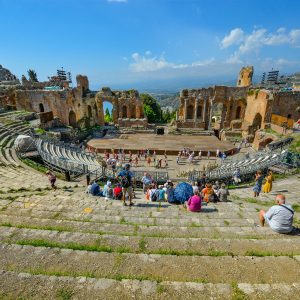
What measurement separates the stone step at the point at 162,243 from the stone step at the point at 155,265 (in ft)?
0.91

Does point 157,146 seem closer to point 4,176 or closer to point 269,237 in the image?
point 4,176

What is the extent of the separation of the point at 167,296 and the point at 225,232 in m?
3.20

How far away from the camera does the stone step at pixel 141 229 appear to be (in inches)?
236

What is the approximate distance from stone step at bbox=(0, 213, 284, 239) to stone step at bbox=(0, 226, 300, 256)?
39 centimetres

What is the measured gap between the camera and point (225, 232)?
6.21 metres

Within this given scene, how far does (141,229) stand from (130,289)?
2.65 meters

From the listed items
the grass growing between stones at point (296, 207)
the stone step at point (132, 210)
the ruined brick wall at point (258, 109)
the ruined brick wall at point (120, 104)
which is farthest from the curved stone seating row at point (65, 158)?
the ruined brick wall at point (258, 109)

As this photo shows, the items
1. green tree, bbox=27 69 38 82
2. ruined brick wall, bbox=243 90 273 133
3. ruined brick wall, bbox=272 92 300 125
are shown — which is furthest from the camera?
green tree, bbox=27 69 38 82

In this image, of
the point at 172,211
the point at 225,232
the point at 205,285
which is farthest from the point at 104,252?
the point at 172,211

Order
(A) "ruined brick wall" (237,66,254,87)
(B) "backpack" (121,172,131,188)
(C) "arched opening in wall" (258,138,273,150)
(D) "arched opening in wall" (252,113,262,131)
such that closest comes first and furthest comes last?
(B) "backpack" (121,172,131,188) → (C) "arched opening in wall" (258,138,273,150) → (D) "arched opening in wall" (252,113,262,131) → (A) "ruined brick wall" (237,66,254,87)

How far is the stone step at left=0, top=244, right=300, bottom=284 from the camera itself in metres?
4.14

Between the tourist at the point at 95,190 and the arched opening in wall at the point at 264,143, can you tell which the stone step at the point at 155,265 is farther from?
the arched opening in wall at the point at 264,143

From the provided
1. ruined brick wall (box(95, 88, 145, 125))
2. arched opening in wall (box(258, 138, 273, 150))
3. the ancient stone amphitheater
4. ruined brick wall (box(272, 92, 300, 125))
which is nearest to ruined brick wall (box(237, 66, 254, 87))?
ruined brick wall (box(272, 92, 300, 125))

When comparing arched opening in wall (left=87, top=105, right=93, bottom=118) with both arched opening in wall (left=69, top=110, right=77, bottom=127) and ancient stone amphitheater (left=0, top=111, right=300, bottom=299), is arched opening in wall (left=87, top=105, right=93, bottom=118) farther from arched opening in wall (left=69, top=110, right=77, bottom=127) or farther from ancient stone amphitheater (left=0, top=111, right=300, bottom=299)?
ancient stone amphitheater (left=0, top=111, right=300, bottom=299)
